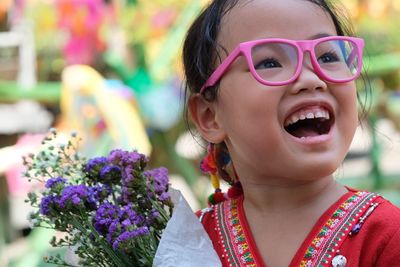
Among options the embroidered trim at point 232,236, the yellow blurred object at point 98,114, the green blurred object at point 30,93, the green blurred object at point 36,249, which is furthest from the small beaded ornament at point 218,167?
the green blurred object at point 30,93

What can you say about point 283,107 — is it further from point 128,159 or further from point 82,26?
point 82,26

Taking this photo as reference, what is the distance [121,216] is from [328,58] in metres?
0.45

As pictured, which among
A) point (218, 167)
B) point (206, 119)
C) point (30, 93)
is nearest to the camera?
point (206, 119)

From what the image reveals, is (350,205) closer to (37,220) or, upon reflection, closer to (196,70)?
(196,70)

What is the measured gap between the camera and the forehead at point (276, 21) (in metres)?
1.36

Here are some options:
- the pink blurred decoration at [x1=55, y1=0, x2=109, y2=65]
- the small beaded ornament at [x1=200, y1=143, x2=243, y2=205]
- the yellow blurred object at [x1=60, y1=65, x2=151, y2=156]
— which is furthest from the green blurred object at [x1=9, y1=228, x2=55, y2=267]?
the small beaded ornament at [x1=200, y1=143, x2=243, y2=205]

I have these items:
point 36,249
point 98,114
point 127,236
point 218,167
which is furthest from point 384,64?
point 127,236

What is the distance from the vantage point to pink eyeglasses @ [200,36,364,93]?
1.33 metres

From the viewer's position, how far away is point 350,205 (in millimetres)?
1367

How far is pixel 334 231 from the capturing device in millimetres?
1340

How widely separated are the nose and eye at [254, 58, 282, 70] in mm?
49

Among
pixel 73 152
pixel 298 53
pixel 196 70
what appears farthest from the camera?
pixel 73 152

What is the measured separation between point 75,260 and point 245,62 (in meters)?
0.49

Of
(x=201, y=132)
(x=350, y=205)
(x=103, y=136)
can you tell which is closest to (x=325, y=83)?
(x=350, y=205)
